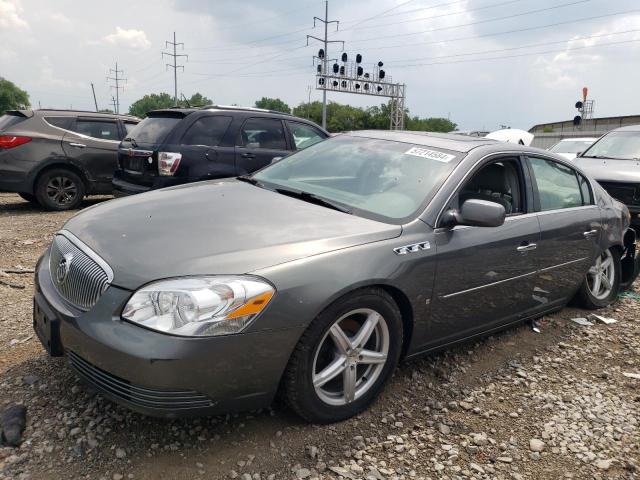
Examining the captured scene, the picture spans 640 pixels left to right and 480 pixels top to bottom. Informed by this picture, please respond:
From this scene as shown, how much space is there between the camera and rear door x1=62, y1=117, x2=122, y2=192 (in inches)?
328

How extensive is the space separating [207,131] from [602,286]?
4.81 meters

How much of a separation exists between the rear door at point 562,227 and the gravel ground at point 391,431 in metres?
0.65

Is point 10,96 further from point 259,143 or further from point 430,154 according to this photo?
point 430,154

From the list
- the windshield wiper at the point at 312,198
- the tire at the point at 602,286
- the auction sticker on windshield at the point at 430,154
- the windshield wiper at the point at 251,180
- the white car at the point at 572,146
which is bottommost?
the tire at the point at 602,286

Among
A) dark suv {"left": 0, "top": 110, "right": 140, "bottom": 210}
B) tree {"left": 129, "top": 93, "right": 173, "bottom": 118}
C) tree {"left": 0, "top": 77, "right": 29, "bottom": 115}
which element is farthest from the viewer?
tree {"left": 129, "top": 93, "right": 173, "bottom": 118}

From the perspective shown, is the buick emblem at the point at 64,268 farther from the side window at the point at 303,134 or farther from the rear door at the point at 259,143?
the side window at the point at 303,134

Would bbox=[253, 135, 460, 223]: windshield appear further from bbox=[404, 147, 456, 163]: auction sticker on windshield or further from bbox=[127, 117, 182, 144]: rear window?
bbox=[127, 117, 182, 144]: rear window

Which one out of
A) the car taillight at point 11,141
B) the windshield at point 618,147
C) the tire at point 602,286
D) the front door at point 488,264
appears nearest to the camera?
the front door at point 488,264

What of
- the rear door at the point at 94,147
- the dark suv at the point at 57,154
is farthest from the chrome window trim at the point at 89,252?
the rear door at the point at 94,147

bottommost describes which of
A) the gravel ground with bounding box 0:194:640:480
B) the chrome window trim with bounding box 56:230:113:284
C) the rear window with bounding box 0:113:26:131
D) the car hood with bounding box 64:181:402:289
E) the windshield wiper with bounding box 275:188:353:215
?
the gravel ground with bounding box 0:194:640:480

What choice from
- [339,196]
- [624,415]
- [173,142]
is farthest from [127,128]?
[624,415]

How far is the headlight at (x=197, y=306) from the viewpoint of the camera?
2.17 metres

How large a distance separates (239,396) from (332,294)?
2.03 ft

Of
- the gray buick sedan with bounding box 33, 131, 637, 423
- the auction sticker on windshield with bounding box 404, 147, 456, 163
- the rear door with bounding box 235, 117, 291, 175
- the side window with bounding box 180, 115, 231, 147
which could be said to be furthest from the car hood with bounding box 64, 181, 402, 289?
the rear door with bounding box 235, 117, 291, 175
